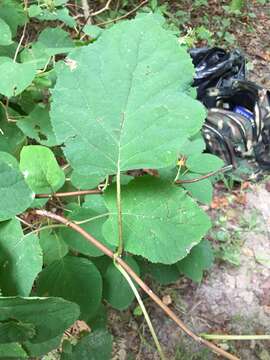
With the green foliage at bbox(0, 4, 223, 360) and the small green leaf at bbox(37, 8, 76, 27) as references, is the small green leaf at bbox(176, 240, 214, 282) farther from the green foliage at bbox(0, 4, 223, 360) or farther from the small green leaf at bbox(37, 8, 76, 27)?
the small green leaf at bbox(37, 8, 76, 27)

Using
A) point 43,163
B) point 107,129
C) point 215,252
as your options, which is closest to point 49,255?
point 43,163

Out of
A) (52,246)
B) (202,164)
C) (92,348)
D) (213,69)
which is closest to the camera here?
(92,348)

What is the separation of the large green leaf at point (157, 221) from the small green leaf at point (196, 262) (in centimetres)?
61

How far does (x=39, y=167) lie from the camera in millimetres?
675

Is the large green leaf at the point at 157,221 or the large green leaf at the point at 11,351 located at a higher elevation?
the large green leaf at the point at 157,221

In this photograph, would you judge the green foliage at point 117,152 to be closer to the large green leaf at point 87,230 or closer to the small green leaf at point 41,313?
the small green leaf at point 41,313

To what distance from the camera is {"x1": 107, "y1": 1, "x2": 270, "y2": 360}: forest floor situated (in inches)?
74.4

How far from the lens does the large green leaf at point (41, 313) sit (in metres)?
0.48

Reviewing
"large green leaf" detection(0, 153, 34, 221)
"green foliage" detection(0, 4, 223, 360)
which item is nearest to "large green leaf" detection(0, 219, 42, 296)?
"green foliage" detection(0, 4, 223, 360)

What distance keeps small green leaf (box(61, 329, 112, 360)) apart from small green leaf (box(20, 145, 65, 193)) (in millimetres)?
280

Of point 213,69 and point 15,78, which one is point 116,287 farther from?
point 213,69

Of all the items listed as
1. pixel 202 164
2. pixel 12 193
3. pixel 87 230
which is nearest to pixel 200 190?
pixel 202 164

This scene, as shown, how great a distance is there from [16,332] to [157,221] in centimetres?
24

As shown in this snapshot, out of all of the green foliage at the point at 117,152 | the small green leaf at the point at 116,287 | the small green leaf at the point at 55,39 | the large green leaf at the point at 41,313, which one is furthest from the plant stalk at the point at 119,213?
the small green leaf at the point at 55,39
